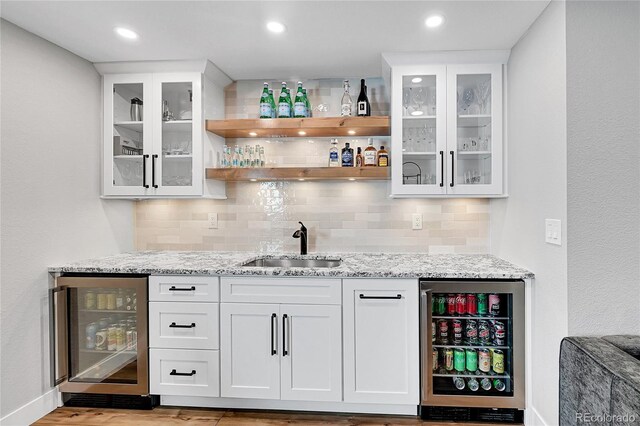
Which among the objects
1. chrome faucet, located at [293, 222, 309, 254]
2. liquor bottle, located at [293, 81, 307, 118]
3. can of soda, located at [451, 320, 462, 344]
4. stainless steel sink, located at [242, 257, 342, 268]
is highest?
liquor bottle, located at [293, 81, 307, 118]

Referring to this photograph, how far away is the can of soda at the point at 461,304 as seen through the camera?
2.25 metres

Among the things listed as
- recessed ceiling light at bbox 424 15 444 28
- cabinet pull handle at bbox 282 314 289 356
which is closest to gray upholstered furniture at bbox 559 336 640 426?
cabinet pull handle at bbox 282 314 289 356

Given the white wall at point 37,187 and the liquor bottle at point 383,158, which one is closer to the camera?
the white wall at point 37,187

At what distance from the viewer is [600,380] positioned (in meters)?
1.40

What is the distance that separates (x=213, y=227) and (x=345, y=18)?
1.87 meters

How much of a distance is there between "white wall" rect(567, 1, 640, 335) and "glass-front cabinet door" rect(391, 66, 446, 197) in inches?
33.8

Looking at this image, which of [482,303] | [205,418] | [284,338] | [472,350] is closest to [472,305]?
[482,303]

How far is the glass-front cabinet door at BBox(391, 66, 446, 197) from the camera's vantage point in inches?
99.6

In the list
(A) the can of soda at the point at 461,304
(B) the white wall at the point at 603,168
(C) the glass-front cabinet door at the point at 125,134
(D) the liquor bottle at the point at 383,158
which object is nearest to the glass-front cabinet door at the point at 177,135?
(C) the glass-front cabinet door at the point at 125,134

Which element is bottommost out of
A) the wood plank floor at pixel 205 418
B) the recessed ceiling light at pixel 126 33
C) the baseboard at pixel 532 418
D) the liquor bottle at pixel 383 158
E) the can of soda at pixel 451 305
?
the wood plank floor at pixel 205 418

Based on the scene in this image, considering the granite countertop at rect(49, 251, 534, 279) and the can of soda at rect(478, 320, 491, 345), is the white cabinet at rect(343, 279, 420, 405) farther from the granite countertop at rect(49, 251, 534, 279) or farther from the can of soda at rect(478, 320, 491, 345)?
the can of soda at rect(478, 320, 491, 345)

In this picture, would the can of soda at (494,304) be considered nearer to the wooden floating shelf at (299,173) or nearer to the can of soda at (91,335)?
the wooden floating shelf at (299,173)

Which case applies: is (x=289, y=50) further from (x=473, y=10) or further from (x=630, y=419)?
(x=630, y=419)

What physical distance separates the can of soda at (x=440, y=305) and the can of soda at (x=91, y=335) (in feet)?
7.24
